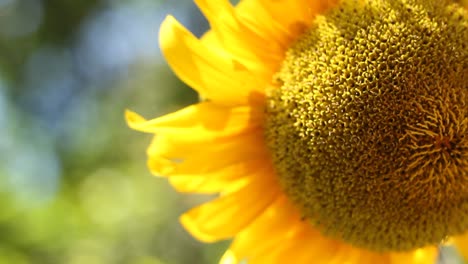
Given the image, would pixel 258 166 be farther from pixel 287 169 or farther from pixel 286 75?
pixel 286 75

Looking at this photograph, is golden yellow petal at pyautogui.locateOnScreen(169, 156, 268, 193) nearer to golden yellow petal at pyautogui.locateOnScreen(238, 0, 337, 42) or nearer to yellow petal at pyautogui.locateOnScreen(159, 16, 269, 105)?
yellow petal at pyautogui.locateOnScreen(159, 16, 269, 105)

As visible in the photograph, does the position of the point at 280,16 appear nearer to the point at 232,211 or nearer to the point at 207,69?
the point at 207,69

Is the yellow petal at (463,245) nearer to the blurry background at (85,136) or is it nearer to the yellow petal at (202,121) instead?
the yellow petal at (202,121)

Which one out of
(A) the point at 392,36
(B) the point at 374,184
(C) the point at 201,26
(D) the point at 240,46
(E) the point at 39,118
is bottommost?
(C) the point at 201,26

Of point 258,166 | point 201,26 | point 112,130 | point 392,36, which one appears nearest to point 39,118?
point 112,130

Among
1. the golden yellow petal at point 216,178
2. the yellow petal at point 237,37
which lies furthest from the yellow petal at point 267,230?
the yellow petal at point 237,37
